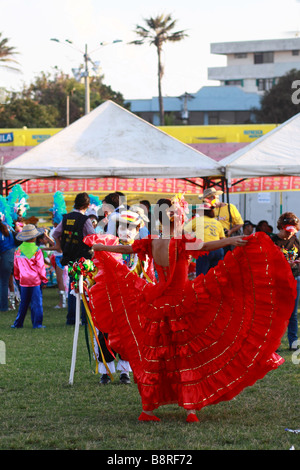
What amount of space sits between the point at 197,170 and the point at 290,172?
160 cm

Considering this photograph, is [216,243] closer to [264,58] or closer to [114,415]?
[114,415]

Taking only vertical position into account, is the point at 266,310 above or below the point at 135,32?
below

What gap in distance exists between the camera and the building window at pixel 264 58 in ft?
253

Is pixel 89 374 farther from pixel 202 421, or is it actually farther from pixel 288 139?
pixel 288 139

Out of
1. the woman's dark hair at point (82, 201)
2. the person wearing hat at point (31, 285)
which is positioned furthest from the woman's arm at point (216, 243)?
the person wearing hat at point (31, 285)

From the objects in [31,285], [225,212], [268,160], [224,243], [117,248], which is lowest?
[31,285]

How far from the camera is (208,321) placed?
591cm

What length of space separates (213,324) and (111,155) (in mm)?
7783

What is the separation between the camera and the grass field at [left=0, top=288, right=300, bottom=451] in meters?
5.12

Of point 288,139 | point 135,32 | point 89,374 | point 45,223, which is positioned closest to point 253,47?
point 135,32

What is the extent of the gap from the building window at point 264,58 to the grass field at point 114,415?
7188 cm

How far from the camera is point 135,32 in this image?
50.0m

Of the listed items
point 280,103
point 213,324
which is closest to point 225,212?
point 213,324
